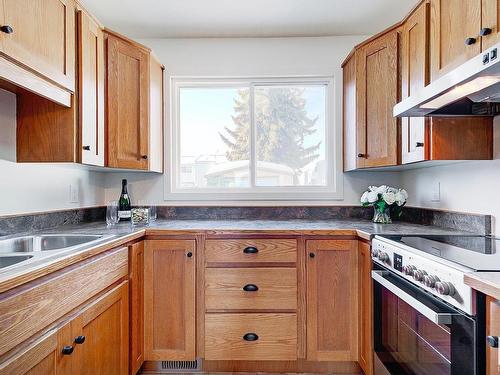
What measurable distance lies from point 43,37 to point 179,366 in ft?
6.35

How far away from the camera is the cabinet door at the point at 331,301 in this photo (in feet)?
6.09

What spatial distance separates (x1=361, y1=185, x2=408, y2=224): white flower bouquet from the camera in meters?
2.10

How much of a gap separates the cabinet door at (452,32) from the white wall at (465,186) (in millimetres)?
400

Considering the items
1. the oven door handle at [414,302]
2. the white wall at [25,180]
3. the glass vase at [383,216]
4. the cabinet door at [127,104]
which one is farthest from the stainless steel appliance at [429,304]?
the white wall at [25,180]

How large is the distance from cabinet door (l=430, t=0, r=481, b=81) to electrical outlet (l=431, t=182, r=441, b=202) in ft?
2.44

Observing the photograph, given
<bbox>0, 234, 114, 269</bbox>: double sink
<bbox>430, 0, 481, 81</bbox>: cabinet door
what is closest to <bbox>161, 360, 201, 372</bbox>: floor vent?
<bbox>0, 234, 114, 269</bbox>: double sink

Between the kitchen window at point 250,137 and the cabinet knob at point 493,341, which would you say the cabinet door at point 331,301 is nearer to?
the kitchen window at point 250,137

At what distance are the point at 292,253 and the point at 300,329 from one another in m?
0.45

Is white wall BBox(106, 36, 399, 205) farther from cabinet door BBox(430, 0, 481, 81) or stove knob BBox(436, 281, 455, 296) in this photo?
stove knob BBox(436, 281, 455, 296)

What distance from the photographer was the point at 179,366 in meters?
1.98

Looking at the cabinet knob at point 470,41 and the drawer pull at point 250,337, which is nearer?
the cabinet knob at point 470,41

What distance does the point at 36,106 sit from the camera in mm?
1650

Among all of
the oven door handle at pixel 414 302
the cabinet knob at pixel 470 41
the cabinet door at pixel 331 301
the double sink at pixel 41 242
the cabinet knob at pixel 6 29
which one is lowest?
the cabinet door at pixel 331 301

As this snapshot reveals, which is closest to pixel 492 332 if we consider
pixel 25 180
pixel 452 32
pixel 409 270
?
pixel 409 270
